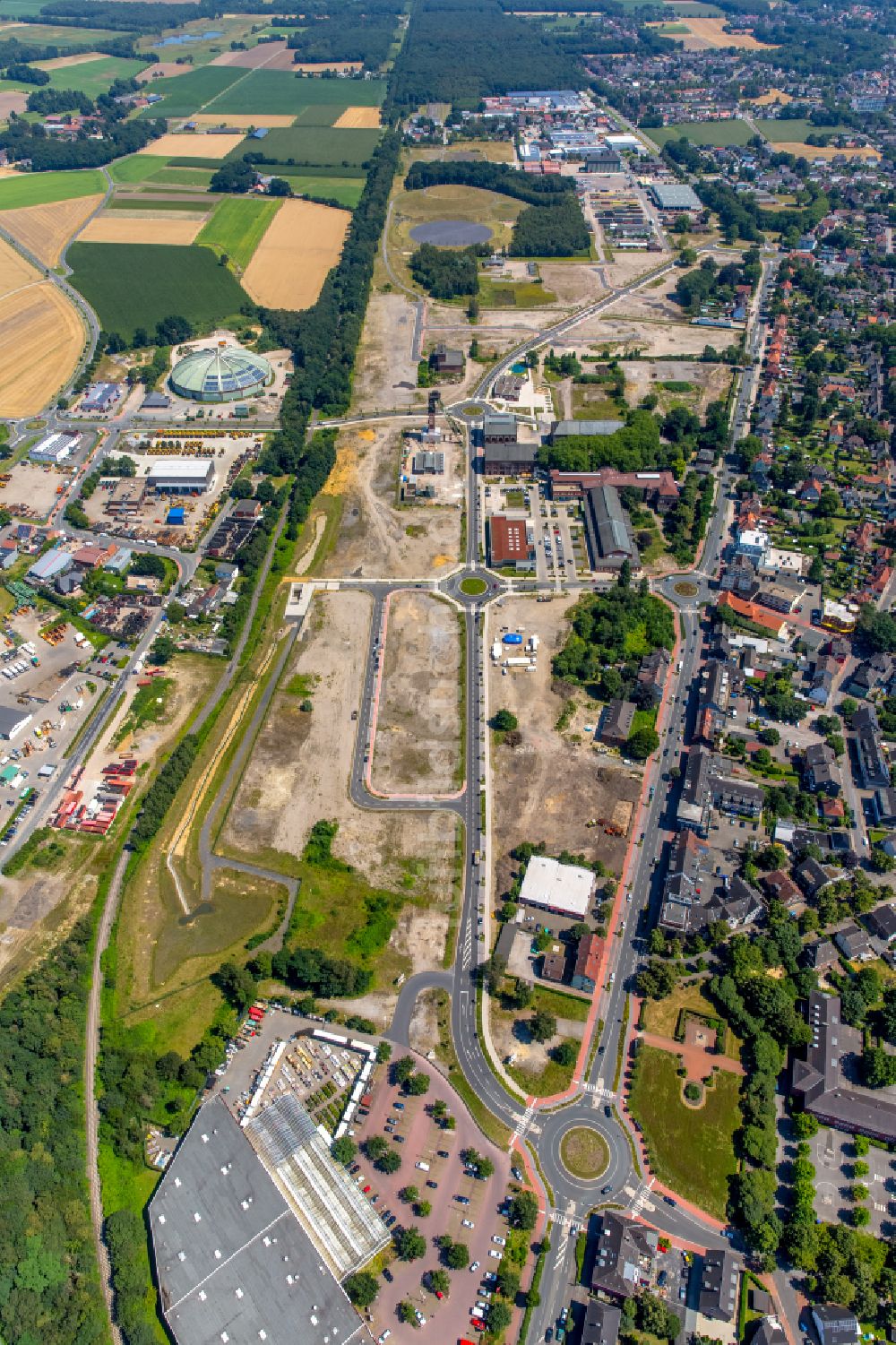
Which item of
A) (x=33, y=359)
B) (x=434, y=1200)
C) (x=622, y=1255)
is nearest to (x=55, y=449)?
(x=33, y=359)

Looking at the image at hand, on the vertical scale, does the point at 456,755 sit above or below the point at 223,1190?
above

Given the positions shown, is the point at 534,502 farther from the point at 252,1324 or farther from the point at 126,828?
the point at 252,1324

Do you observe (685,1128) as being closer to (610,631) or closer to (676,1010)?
(676,1010)

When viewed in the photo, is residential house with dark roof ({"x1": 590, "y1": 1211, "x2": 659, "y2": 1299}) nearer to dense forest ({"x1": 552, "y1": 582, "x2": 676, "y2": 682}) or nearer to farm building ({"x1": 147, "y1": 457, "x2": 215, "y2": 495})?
dense forest ({"x1": 552, "y1": 582, "x2": 676, "y2": 682})

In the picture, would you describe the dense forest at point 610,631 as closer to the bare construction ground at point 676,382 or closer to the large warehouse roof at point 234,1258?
the bare construction ground at point 676,382

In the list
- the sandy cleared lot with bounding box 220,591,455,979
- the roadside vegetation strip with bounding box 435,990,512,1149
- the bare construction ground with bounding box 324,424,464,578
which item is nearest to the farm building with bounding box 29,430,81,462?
the bare construction ground with bounding box 324,424,464,578

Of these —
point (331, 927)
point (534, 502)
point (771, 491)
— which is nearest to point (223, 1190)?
point (331, 927)

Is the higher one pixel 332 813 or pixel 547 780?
pixel 547 780
